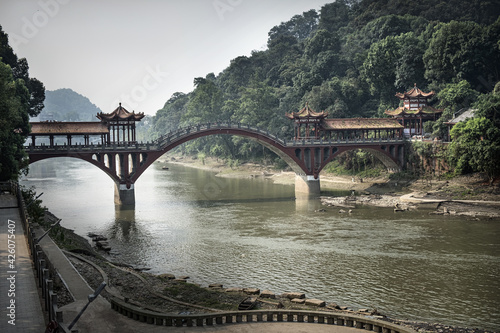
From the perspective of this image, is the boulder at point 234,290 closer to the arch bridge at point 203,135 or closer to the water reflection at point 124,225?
the water reflection at point 124,225

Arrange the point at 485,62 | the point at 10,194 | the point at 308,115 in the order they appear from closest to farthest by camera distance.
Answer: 1. the point at 10,194
2. the point at 308,115
3. the point at 485,62

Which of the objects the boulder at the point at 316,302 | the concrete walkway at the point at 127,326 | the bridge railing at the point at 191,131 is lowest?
the boulder at the point at 316,302

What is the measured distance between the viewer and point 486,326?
2317 cm

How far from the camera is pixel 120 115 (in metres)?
57.9

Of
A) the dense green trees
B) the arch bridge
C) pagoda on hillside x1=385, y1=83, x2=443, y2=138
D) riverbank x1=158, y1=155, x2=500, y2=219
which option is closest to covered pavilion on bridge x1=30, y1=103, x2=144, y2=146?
the arch bridge

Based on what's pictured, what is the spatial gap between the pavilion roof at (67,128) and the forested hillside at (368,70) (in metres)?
38.9

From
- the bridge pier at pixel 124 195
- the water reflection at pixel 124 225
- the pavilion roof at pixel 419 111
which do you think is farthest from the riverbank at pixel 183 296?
the pavilion roof at pixel 419 111

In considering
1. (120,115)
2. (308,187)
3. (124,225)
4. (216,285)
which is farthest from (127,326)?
(308,187)

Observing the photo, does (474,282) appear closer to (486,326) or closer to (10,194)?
(486,326)

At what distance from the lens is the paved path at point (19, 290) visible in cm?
1562

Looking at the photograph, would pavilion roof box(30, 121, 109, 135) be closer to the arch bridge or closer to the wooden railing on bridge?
the arch bridge

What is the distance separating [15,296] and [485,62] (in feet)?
247

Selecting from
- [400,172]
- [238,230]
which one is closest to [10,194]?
[238,230]

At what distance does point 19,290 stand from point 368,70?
78.7 meters
